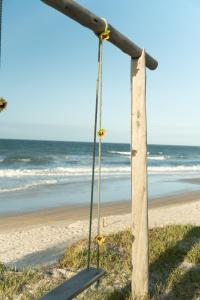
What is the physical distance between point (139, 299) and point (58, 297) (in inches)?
52.7

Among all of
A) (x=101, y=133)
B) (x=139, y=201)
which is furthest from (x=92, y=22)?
(x=139, y=201)

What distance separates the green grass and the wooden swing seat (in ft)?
2.51

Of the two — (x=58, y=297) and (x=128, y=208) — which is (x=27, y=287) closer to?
(x=58, y=297)

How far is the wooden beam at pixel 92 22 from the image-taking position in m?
4.04

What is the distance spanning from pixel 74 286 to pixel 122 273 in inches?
84.4

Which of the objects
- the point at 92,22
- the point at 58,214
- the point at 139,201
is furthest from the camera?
the point at 58,214

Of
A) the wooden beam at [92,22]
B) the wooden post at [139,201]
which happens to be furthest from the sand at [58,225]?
the wooden beam at [92,22]

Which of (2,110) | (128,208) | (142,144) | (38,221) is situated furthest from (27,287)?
(128,208)

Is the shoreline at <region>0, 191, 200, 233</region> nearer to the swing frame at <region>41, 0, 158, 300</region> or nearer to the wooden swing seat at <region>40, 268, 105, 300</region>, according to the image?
the swing frame at <region>41, 0, 158, 300</region>

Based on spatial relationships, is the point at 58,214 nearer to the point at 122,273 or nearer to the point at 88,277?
the point at 122,273

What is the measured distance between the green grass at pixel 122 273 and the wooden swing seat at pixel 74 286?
765mm

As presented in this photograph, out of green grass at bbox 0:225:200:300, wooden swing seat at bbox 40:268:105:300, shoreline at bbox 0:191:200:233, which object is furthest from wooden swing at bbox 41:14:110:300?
shoreline at bbox 0:191:200:233

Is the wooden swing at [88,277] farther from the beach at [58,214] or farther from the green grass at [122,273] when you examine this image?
the beach at [58,214]

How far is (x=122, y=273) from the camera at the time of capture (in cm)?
618
